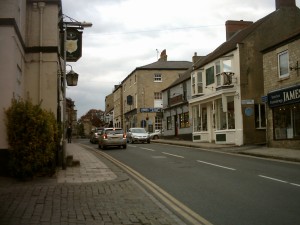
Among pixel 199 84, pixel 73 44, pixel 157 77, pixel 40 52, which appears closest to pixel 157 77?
pixel 157 77

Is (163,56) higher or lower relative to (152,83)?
higher

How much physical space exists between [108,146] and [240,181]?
1953cm

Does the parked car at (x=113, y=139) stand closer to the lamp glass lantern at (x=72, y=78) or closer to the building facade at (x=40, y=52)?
the lamp glass lantern at (x=72, y=78)

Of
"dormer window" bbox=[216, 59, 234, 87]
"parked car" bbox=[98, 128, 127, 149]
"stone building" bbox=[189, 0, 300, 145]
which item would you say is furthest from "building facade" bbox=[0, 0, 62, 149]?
"dormer window" bbox=[216, 59, 234, 87]

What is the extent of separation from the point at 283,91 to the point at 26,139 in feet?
55.4

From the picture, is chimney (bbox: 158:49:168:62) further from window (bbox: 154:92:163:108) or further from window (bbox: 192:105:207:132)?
window (bbox: 192:105:207:132)

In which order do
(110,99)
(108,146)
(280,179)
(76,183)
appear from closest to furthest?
(76,183)
(280,179)
(108,146)
(110,99)

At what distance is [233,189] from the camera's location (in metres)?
10.5

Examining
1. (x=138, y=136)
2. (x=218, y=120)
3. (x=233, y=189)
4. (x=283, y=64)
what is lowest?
(x=233, y=189)

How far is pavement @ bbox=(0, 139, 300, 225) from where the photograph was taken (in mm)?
7188

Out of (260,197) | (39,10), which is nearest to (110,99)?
(39,10)

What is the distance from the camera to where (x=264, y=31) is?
3017cm

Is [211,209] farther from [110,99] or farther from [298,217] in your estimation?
[110,99]

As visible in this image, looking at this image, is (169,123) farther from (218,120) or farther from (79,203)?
(79,203)
